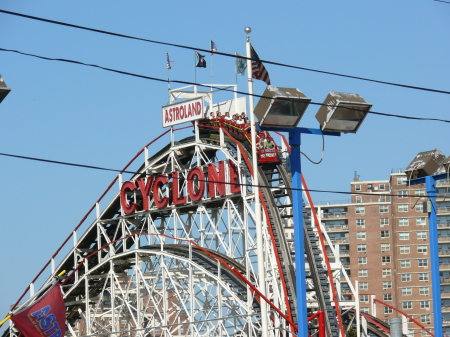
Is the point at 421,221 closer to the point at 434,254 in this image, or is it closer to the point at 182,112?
the point at 182,112

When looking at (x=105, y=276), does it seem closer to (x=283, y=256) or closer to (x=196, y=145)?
(x=196, y=145)

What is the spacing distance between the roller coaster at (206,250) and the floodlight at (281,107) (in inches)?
420

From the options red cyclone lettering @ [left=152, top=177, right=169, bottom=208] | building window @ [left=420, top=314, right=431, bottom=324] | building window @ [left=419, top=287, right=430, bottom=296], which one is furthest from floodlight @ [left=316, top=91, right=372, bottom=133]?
building window @ [left=419, top=287, right=430, bottom=296]

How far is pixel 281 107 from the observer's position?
76.1ft

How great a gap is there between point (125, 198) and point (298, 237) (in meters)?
26.4

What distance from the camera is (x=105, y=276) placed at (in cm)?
5106

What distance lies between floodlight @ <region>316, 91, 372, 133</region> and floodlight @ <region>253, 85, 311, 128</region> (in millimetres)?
621

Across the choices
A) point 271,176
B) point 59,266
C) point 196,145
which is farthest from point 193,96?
point 59,266

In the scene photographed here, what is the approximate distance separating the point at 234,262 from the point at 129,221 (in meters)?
9.80

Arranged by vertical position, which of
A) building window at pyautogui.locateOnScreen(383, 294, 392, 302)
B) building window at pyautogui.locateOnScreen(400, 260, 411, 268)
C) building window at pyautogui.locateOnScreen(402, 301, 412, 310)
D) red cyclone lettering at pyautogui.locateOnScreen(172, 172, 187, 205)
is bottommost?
building window at pyautogui.locateOnScreen(402, 301, 412, 310)

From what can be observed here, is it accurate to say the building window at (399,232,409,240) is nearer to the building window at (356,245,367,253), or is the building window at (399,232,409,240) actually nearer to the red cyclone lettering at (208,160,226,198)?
the building window at (356,245,367,253)

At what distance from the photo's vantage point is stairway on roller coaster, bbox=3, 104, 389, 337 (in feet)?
125

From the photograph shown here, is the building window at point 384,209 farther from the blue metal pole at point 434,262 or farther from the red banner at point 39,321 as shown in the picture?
the blue metal pole at point 434,262

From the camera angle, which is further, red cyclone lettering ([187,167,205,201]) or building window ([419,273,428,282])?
building window ([419,273,428,282])
